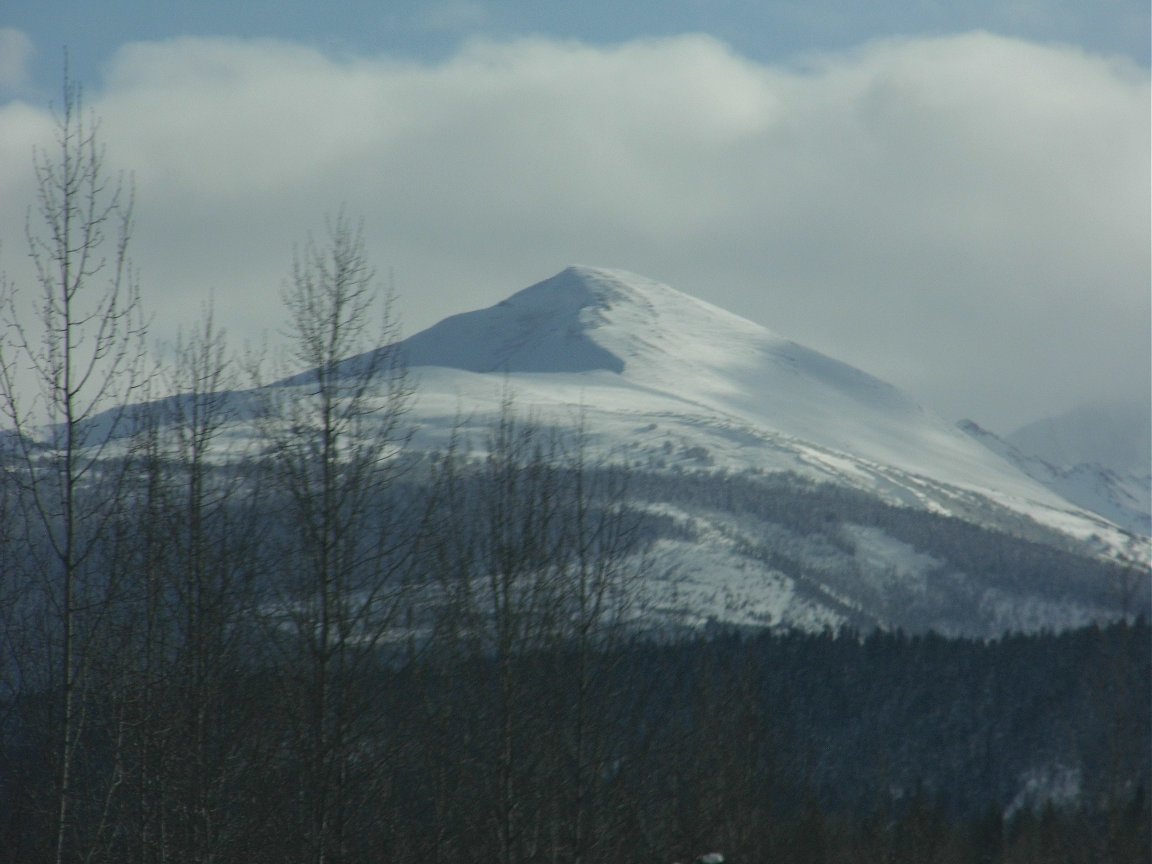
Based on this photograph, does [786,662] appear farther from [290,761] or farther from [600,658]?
[290,761]

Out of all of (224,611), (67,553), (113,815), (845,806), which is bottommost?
(845,806)

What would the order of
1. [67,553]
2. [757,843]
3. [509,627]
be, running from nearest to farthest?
[67,553]
[509,627]
[757,843]

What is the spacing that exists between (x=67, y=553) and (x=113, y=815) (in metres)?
6.72

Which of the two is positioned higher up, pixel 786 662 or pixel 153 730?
pixel 153 730

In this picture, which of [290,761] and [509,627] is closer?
[290,761]

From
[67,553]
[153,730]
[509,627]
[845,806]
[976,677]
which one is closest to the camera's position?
[67,553]

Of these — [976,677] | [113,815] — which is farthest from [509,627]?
[976,677]

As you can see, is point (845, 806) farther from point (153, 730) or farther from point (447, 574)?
point (153, 730)

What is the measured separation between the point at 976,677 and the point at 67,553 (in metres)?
84.4

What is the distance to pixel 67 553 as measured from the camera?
14578 mm

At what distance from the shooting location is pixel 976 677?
91.7 meters

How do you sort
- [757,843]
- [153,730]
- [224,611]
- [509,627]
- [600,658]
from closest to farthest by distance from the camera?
[153,730], [224,611], [509,627], [600,658], [757,843]

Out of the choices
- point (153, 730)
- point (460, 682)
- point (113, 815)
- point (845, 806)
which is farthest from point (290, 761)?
point (845, 806)

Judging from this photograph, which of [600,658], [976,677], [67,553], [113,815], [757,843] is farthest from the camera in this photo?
[976,677]
